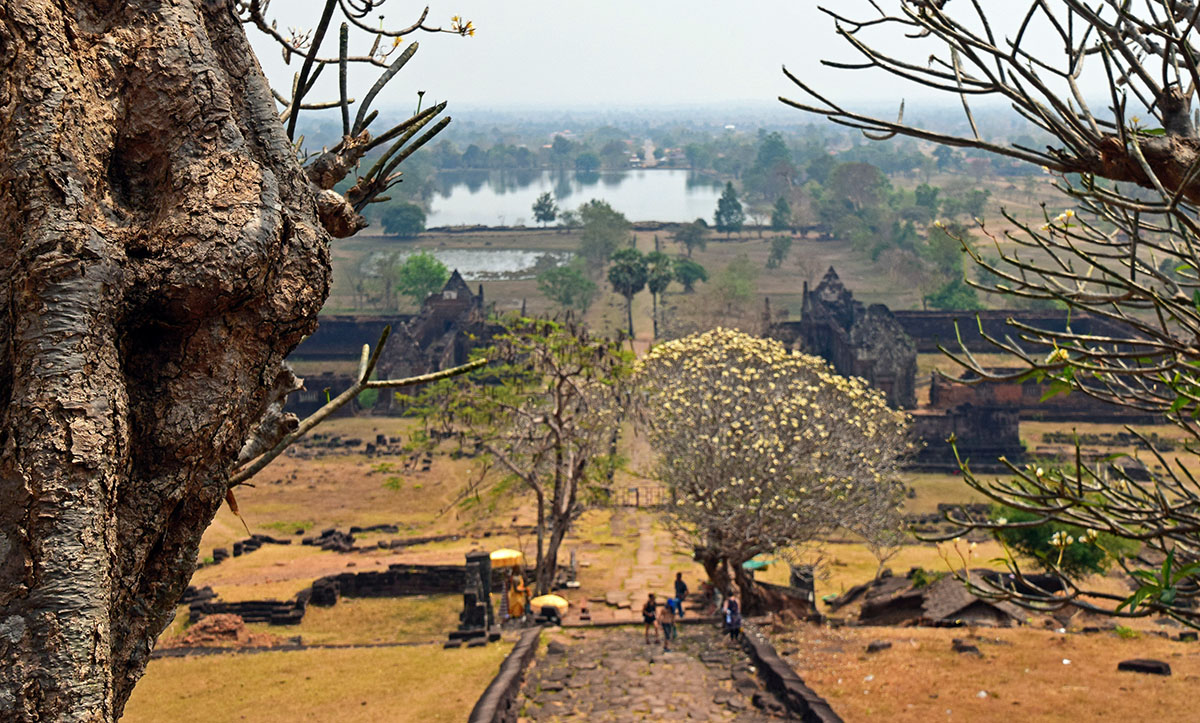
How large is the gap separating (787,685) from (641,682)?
1.86 metres

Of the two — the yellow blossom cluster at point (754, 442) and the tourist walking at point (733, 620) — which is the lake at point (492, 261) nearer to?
the yellow blossom cluster at point (754, 442)

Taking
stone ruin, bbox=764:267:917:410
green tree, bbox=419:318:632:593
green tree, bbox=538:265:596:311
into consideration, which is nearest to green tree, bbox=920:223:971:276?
stone ruin, bbox=764:267:917:410

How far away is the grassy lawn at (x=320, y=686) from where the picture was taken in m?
11.1

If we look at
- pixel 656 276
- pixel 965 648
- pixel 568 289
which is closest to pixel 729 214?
pixel 568 289

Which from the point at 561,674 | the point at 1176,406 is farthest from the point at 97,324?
the point at 561,674

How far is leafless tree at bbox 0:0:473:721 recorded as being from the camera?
3.21 meters

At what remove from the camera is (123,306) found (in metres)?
3.57

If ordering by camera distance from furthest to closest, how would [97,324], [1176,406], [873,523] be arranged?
[873,523]
[1176,406]
[97,324]

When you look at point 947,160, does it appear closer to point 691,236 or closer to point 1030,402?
point 691,236

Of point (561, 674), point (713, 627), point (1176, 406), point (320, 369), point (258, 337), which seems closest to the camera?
point (258, 337)

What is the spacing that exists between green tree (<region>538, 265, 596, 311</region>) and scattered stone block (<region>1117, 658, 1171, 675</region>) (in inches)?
2024

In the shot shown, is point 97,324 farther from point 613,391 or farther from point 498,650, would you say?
point 613,391

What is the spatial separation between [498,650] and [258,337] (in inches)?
425

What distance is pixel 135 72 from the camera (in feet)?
12.8
